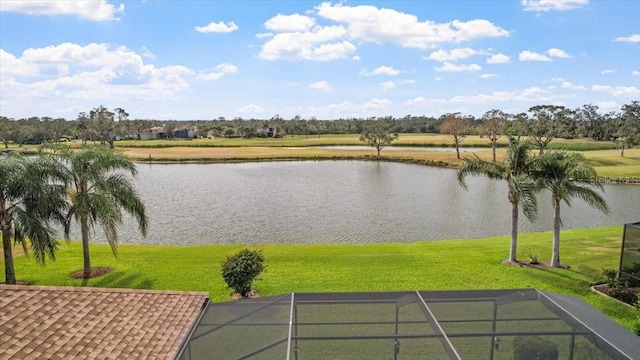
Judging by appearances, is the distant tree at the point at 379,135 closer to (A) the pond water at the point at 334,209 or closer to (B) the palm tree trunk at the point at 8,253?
(A) the pond water at the point at 334,209

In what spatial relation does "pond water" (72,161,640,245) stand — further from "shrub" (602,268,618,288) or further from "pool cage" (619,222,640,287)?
"pool cage" (619,222,640,287)

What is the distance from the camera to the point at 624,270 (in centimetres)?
1523

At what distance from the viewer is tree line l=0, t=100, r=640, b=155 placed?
2926 inches

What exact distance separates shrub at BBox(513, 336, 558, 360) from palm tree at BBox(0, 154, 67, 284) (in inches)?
593

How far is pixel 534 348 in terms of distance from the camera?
297 inches

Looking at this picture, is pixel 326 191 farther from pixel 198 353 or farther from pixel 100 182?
pixel 198 353

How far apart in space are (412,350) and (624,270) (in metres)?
11.9

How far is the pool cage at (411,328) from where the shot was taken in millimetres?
7531

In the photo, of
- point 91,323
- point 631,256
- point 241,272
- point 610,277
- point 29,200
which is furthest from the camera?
point 610,277

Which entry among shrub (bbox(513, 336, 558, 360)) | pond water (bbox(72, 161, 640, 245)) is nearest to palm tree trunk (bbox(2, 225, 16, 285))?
pond water (bbox(72, 161, 640, 245))

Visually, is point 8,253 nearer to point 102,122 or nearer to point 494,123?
point 494,123

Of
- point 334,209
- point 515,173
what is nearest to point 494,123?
point 334,209

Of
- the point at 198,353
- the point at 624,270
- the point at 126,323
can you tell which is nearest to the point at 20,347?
the point at 126,323

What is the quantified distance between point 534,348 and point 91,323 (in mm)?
8792
